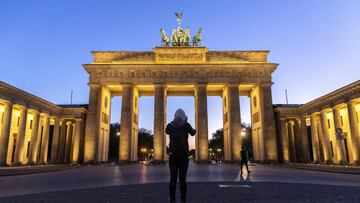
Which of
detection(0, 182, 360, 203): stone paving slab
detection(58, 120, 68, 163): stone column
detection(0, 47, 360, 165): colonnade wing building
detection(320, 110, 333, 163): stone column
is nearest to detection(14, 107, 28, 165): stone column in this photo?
detection(0, 47, 360, 165): colonnade wing building

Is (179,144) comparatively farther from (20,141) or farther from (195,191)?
(20,141)

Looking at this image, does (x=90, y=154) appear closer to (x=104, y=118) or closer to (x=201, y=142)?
(x=104, y=118)

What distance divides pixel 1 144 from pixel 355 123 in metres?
43.7

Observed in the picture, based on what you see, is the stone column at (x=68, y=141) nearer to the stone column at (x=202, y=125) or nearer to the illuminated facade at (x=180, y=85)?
the illuminated facade at (x=180, y=85)

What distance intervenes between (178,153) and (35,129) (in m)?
42.4

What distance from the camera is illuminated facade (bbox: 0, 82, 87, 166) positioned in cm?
3525

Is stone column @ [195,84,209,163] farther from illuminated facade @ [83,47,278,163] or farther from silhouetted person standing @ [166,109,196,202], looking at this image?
silhouetted person standing @ [166,109,196,202]

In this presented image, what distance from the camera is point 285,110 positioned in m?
47.0

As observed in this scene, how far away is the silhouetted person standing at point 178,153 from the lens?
19.5ft

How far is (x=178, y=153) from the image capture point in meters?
5.99

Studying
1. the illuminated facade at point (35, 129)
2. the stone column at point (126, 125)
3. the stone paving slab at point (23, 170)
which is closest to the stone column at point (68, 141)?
the illuminated facade at point (35, 129)

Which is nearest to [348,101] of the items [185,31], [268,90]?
[268,90]

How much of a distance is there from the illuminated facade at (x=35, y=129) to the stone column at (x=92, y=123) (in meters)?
3.18

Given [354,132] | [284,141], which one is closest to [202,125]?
[284,141]
